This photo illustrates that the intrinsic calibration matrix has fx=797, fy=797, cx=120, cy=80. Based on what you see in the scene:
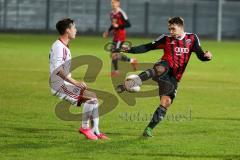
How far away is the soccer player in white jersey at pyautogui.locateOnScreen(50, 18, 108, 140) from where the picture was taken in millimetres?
12375

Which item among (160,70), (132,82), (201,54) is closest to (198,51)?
(201,54)

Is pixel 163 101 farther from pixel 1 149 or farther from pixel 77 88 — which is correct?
pixel 1 149

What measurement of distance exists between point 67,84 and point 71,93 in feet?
0.59

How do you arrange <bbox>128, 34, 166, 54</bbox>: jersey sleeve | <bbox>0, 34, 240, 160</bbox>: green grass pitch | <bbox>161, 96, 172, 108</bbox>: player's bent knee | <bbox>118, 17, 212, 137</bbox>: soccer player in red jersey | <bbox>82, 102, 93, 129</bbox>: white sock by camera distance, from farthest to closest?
<bbox>128, 34, 166, 54</bbox>: jersey sleeve < <bbox>118, 17, 212, 137</bbox>: soccer player in red jersey < <bbox>161, 96, 172, 108</bbox>: player's bent knee < <bbox>82, 102, 93, 129</bbox>: white sock < <bbox>0, 34, 240, 160</bbox>: green grass pitch

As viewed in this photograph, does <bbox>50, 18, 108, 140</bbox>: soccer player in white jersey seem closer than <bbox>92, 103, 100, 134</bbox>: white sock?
Yes

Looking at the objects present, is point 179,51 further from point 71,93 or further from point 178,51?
point 71,93

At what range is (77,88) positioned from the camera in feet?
41.6

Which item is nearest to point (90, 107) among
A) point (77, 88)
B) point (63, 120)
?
point (77, 88)

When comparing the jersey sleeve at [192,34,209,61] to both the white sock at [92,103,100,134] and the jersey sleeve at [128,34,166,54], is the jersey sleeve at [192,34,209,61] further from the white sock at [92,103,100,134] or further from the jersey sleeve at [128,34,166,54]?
the white sock at [92,103,100,134]

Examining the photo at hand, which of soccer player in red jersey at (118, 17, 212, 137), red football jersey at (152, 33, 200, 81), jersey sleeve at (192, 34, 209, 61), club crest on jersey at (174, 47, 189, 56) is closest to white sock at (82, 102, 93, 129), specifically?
soccer player in red jersey at (118, 17, 212, 137)

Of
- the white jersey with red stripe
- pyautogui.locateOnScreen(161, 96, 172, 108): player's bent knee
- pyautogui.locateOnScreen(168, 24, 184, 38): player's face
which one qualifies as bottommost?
pyautogui.locateOnScreen(161, 96, 172, 108): player's bent knee

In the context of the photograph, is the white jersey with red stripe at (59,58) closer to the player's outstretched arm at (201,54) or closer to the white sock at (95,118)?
the white sock at (95,118)

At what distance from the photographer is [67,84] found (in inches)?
503

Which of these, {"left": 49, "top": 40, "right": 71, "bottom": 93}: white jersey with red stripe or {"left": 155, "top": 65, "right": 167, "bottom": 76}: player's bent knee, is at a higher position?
{"left": 49, "top": 40, "right": 71, "bottom": 93}: white jersey with red stripe
